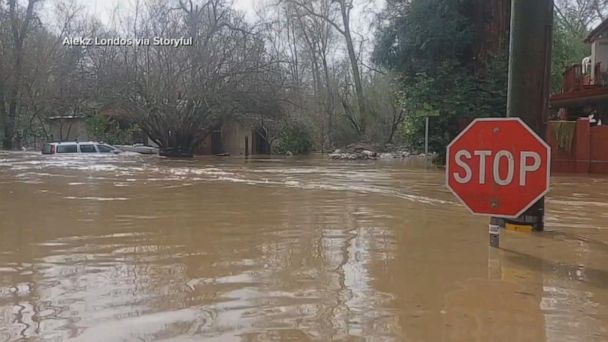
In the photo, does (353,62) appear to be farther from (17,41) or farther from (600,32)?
(17,41)

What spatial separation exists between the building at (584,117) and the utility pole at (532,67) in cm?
943

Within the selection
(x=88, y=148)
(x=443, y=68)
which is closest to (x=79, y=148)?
(x=88, y=148)

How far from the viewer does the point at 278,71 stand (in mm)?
29625

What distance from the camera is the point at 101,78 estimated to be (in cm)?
2895

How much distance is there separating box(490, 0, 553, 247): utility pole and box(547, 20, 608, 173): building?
371 inches

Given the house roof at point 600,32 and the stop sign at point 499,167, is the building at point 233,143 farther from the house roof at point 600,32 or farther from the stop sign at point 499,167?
the stop sign at point 499,167

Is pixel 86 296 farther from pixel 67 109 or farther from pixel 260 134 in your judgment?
pixel 67 109

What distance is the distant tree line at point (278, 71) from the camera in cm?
2169

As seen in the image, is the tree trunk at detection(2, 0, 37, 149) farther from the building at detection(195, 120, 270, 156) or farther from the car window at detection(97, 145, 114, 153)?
the car window at detection(97, 145, 114, 153)

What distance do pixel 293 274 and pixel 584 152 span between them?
1623cm

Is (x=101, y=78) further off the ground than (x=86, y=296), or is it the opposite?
(x=101, y=78)

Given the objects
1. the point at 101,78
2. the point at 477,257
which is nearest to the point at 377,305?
the point at 477,257

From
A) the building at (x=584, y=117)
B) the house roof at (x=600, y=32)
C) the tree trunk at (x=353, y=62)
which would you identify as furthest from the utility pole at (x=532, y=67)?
the tree trunk at (x=353, y=62)

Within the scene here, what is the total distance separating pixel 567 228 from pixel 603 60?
68.0 ft
